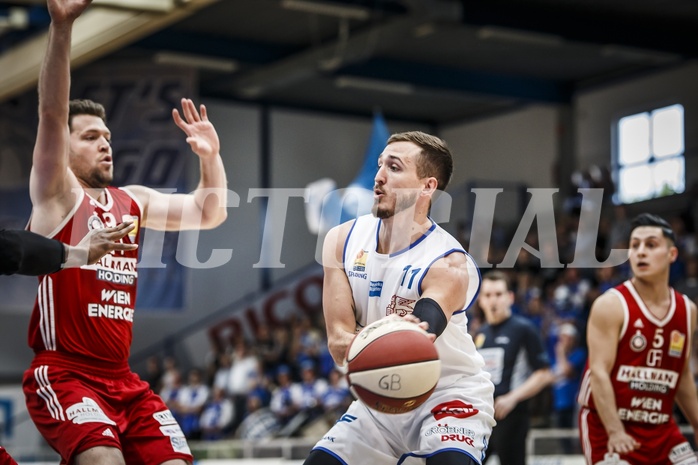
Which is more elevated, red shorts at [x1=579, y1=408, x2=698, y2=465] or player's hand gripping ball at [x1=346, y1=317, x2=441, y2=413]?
player's hand gripping ball at [x1=346, y1=317, x2=441, y2=413]

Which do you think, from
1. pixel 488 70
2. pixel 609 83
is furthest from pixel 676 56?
pixel 488 70

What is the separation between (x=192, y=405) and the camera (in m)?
19.9

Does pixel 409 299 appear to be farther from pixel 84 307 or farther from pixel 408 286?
pixel 84 307

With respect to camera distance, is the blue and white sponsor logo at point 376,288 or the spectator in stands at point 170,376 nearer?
the blue and white sponsor logo at point 376,288

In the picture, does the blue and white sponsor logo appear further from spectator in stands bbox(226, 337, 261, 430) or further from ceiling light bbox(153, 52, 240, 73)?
ceiling light bbox(153, 52, 240, 73)

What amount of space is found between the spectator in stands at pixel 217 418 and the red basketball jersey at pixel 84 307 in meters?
13.9

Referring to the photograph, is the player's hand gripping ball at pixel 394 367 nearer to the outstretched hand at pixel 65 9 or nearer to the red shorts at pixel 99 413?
the red shorts at pixel 99 413

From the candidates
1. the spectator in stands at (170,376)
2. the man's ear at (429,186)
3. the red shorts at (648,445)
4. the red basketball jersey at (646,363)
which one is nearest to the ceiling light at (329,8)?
the spectator in stands at (170,376)

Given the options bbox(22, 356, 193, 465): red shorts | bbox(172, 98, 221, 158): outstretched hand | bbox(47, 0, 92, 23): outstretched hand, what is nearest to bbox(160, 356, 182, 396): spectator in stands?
bbox(172, 98, 221, 158): outstretched hand

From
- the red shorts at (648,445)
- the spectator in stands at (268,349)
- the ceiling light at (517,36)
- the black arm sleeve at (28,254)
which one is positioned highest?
the ceiling light at (517,36)

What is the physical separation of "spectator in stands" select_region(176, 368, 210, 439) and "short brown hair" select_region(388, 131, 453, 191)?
15.2 metres

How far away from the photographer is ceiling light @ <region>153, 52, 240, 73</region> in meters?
20.6

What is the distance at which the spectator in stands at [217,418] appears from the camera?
18.9 metres

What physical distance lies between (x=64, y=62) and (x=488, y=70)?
19.5m
